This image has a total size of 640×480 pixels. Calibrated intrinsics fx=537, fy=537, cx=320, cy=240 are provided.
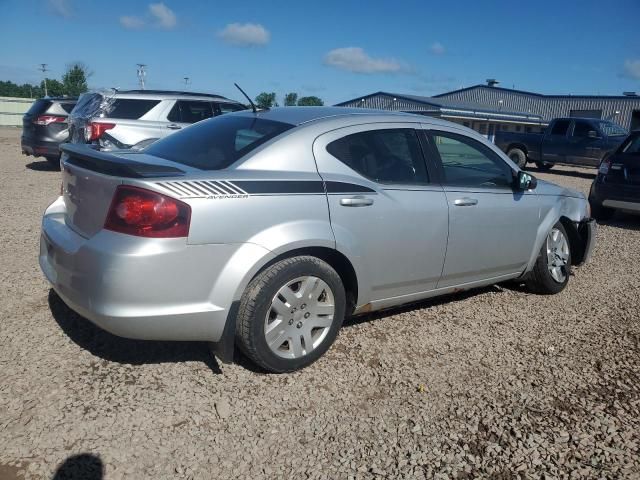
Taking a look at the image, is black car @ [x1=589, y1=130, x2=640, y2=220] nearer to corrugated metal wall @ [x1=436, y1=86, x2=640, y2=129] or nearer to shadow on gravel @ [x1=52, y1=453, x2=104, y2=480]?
shadow on gravel @ [x1=52, y1=453, x2=104, y2=480]

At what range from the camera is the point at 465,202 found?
3.94 metres

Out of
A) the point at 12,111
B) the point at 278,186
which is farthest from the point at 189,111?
the point at 12,111

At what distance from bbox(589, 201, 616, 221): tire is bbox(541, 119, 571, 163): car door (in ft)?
30.4

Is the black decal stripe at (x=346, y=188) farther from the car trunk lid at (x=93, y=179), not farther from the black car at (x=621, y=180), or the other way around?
the black car at (x=621, y=180)

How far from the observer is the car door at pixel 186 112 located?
936 centimetres

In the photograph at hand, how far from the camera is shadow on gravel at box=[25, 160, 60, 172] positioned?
510 inches

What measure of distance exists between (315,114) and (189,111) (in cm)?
649

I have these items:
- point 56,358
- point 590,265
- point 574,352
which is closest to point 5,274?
point 56,358

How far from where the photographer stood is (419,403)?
3.04 metres

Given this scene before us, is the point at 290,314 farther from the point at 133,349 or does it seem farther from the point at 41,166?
the point at 41,166

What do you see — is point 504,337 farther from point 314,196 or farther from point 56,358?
point 56,358

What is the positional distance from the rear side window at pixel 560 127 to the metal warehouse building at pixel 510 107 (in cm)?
1464

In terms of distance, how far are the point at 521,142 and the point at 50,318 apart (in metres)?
18.0

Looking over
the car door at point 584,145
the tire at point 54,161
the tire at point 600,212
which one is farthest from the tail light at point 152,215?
the car door at point 584,145
